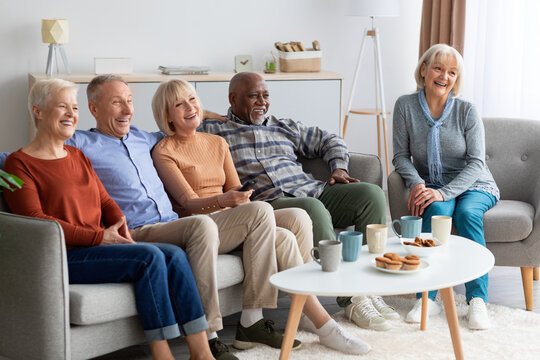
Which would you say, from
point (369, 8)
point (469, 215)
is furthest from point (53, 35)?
point (469, 215)

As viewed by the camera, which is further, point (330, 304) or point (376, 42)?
point (376, 42)

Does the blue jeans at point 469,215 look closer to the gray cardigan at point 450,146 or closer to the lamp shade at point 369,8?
the gray cardigan at point 450,146

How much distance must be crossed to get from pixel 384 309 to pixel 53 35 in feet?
8.25

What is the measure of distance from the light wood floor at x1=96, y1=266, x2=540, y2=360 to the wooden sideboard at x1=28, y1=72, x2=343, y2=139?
5.11 feet

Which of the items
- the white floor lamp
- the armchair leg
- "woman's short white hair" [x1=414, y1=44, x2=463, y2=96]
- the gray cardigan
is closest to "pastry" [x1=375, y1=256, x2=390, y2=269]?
the gray cardigan

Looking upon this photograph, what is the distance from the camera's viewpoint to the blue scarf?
3387 mm

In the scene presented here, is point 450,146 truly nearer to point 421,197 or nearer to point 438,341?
point 421,197

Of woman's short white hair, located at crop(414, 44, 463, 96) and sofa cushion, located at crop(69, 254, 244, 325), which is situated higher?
woman's short white hair, located at crop(414, 44, 463, 96)

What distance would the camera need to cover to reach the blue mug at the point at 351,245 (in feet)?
7.73

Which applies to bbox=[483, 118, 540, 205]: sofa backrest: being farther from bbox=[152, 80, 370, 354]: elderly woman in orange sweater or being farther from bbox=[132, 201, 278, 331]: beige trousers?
bbox=[132, 201, 278, 331]: beige trousers

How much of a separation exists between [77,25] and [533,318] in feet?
10.4

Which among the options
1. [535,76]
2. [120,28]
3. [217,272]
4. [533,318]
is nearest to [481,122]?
[533,318]

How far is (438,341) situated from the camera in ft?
9.22

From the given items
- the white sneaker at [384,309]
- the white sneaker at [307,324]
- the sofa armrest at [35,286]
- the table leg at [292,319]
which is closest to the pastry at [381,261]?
the table leg at [292,319]
